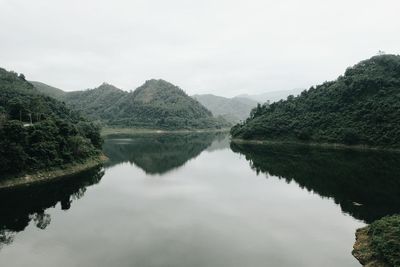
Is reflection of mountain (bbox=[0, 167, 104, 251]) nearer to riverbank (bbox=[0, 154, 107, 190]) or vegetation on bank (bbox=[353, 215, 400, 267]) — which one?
riverbank (bbox=[0, 154, 107, 190])

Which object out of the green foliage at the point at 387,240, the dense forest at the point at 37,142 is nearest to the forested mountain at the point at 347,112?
the dense forest at the point at 37,142

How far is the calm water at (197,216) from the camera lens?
79.4 feet

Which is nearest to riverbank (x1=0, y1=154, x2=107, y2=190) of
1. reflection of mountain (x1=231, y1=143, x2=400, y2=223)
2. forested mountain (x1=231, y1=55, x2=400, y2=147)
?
reflection of mountain (x1=231, y1=143, x2=400, y2=223)

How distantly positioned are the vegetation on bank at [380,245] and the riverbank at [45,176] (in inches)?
1565

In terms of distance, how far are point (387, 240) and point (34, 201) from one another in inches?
1390

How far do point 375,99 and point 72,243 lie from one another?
9436cm

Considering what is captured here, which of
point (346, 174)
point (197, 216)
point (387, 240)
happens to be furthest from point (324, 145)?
point (387, 240)

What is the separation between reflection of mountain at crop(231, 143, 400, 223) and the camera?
37.4 metres

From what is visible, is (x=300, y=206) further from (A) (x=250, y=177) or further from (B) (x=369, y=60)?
(B) (x=369, y=60)

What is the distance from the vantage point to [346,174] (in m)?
55.4

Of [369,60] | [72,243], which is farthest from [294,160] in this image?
[369,60]

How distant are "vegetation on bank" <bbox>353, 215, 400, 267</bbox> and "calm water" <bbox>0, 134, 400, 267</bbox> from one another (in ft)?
3.01

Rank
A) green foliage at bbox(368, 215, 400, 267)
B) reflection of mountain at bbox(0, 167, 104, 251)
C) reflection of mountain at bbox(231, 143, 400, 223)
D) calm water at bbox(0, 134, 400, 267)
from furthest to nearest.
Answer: reflection of mountain at bbox(231, 143, 400, 223), reflection of mountain at bbox(0, 167, 104, 251), calm water at bbox(0, 134, 400, 267), green foliage at bbox(368, 215, 400, 267)

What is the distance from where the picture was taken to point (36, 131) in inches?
1921
